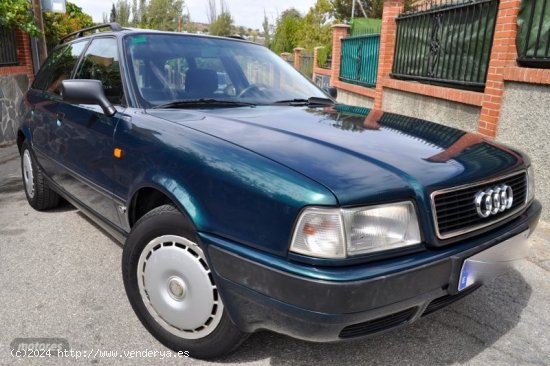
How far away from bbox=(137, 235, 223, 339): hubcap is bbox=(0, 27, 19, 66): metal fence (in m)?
7.73

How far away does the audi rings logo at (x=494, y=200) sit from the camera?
1.95 meters

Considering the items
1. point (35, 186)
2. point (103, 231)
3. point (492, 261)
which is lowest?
point (103, 231)

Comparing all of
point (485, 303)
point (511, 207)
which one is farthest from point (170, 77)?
point (485, 303)

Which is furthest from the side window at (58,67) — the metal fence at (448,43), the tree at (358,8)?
the tree at (358,8)

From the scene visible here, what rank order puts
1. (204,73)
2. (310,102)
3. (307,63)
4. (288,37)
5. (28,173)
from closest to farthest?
(204,73) → (310,102) → (28,173) → (307,63) → (288,37)

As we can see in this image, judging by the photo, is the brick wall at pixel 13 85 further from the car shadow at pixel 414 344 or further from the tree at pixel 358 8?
the tree at pixel 358 8

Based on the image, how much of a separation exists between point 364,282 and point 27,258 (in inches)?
110

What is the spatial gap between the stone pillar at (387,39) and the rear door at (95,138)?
19.3 feet

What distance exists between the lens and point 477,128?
538 centimetres

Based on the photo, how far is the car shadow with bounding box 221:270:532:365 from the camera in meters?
2.23

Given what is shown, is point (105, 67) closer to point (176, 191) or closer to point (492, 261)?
point (176, 191)

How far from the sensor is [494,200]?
203 centimetres

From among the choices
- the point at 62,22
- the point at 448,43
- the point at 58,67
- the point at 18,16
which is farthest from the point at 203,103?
the point at 62,22

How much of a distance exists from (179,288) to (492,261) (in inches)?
56.5
